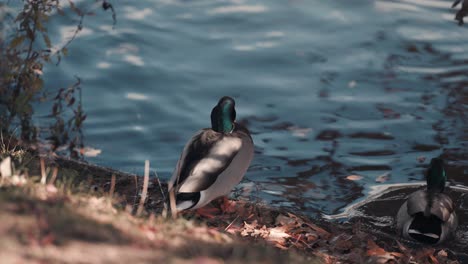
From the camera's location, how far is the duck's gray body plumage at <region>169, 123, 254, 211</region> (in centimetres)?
667

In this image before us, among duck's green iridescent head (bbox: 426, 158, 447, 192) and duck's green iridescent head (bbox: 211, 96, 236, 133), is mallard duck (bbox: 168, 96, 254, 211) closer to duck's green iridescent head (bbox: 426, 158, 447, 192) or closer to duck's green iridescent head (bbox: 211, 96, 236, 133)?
duck's green iridescent head (bbox: 211, 96, 236, 133)

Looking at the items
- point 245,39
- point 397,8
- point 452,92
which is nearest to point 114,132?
point 245,39

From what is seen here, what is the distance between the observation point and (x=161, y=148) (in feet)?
34.5

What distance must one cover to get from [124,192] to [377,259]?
84.3 inches

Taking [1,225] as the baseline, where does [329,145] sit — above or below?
below

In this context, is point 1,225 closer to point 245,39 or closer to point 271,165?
point 271,165

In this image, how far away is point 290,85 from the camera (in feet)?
39.5

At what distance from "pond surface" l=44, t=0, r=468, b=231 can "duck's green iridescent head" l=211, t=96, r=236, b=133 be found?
1.31m

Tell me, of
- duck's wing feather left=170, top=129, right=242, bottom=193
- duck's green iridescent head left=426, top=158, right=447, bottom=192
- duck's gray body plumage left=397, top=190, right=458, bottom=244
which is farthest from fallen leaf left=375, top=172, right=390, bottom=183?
duck's wing feather left=170, top=129, right=242, bottom=193

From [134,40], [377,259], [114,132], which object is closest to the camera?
[377,259]

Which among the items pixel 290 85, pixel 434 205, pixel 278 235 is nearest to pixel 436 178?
pixel 434 205

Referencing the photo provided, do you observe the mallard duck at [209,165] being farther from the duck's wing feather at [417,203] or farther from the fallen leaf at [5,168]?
the fallen leaf at [5,168]

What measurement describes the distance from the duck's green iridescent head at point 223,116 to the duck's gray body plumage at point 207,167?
21 cm

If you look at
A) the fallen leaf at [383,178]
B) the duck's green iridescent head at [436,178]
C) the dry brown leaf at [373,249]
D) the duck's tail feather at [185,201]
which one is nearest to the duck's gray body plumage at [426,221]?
the duck's green iridescent head at [436,178]
